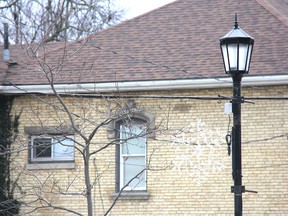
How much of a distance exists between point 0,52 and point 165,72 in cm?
567

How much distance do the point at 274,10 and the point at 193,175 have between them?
190 inches

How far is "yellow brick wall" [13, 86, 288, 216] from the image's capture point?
18.1 m

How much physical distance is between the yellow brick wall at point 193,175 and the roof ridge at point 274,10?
2441 millimetres

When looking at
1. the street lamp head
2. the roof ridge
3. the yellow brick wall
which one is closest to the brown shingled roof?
the roof ridge

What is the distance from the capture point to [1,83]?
1880 centimetres

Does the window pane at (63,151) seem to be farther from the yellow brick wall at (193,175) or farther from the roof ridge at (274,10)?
the roof ridge at (274,10)

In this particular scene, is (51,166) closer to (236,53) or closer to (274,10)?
(274,10)

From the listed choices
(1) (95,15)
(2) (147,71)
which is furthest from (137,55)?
(1) (95,15)

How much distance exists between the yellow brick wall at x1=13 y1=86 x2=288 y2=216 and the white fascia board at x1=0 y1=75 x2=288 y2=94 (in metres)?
0.24

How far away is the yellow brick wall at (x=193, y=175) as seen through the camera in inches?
712

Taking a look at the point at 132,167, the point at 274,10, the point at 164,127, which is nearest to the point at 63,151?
the point at 132,167

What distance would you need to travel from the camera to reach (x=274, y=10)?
20422mm

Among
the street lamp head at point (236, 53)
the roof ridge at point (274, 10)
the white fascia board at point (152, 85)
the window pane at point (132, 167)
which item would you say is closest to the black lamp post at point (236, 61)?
the street lamp head at point (236, 53)

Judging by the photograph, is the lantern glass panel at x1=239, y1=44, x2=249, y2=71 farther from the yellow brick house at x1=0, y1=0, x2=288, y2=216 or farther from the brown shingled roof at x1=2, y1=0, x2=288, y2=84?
the brown shingled roof at x1=2, y1=0, x2=288, y2=84
